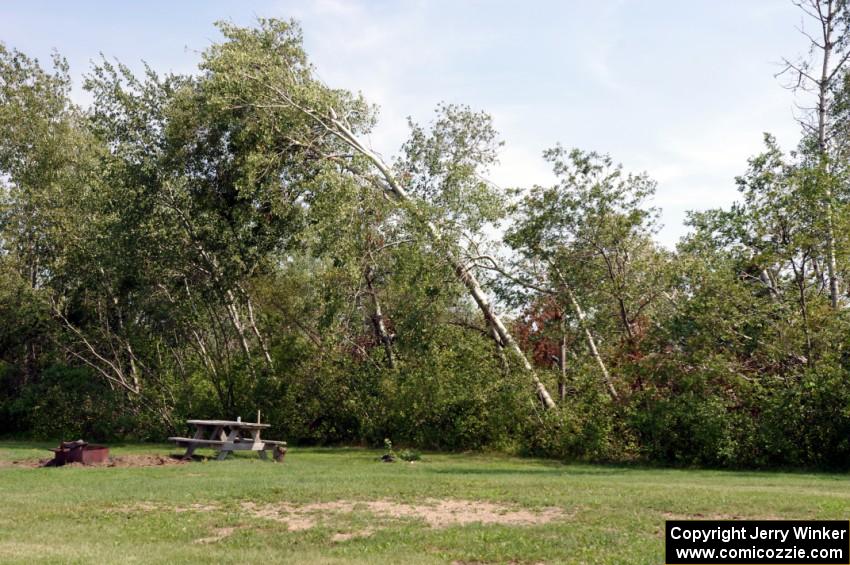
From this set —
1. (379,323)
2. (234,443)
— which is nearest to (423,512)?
(234,443)

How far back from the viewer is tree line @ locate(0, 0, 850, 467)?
18.0 meters

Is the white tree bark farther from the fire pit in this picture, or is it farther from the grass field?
the fire pit

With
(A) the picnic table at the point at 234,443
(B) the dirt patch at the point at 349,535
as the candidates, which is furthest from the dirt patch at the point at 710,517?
(A) the picnic table at the point at 234,443

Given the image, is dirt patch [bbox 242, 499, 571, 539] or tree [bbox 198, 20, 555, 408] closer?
dirt patch [bbox 242, 499, 571, 539]

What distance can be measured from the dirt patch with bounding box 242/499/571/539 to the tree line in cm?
883

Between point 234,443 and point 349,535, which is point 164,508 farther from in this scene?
point 234,443

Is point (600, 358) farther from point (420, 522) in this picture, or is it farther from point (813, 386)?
point (420, 522)

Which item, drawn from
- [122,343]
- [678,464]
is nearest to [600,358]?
[678,464]

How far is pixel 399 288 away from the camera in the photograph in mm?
22172

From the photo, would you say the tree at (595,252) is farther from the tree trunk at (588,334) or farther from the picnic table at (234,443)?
the picnic table at (234,443)

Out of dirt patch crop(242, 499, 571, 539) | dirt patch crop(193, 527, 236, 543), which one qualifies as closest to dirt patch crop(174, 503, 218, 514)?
dirt patch crop(242, 499, 571, 539)
